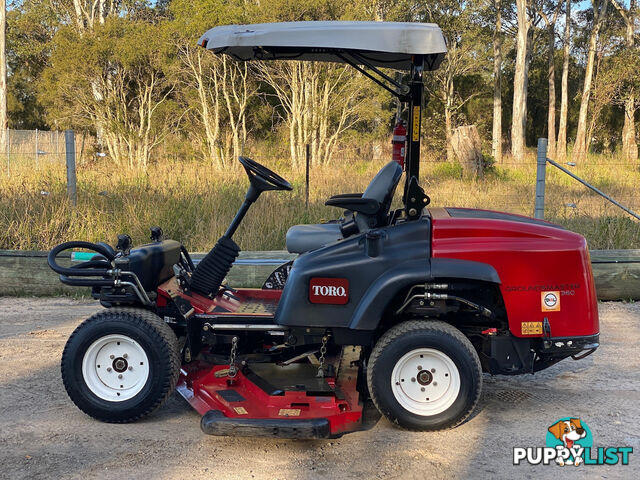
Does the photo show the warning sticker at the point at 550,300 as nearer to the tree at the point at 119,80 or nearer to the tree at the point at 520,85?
the tree at the point at 119,80

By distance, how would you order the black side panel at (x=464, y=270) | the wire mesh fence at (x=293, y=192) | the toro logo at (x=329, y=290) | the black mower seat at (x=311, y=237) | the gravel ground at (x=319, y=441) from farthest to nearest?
1. the wire mesh fence at (x=293, y=192)
2. the black mower seat at (x=311, y=237)
3. the toro logo at (x=329, y=290)
4. the black side panel at (x=464, y=270)
5. the gravel ground at (x=319, y=441)

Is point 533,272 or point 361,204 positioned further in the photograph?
point 361,204

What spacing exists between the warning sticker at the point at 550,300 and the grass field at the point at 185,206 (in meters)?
4.54

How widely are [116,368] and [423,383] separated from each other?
65.2 inches

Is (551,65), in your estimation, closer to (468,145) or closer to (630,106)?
(630,106)

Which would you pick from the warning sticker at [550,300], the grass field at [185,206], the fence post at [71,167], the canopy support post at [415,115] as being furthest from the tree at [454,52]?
the warning sticker at [550,300]

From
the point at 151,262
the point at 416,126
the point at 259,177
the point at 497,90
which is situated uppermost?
the point at 497,90

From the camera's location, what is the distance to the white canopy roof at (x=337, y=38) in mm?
3508

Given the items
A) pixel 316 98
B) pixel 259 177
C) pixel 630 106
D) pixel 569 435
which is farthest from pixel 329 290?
pixel 630 106

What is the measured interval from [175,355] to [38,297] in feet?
12.3

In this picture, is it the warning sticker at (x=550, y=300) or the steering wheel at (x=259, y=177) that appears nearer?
the warning sticker at (x=550, y=300)

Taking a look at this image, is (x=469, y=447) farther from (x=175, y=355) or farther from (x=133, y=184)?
(x=133, y=184)

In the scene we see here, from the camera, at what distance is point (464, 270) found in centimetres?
334

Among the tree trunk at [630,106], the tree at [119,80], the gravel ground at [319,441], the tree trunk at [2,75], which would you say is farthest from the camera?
the tree trunk at [630,106]
